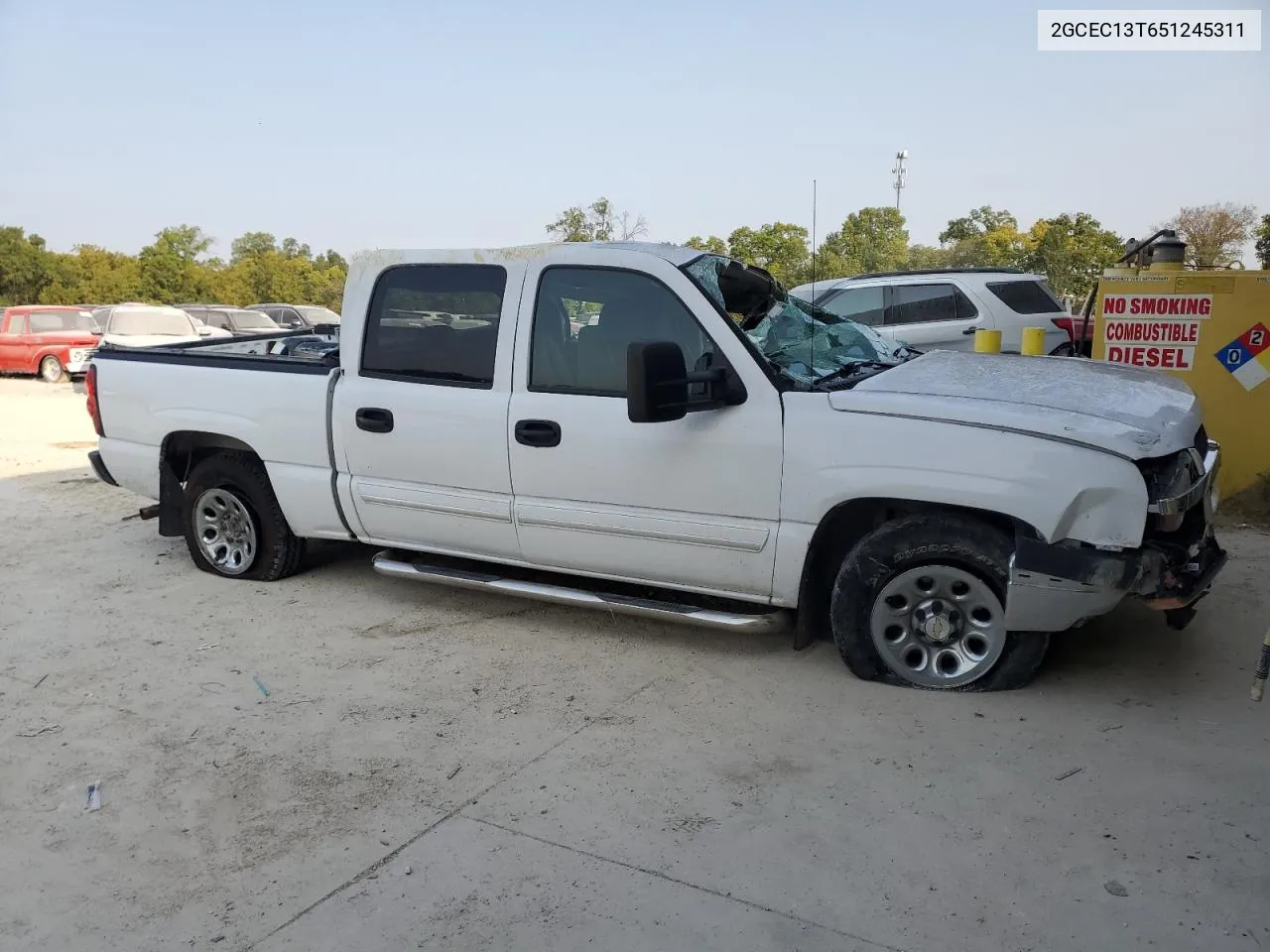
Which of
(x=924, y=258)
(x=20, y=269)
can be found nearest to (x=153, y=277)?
(x=20, y=269)

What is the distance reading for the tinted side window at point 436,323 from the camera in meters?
4.77

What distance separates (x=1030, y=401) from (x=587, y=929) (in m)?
2.55

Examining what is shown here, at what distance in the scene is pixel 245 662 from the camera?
4.64 m

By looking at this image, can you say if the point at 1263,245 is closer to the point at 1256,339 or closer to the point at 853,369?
the point at 1256,339

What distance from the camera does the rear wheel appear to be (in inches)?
815

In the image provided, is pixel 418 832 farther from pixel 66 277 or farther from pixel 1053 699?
pixel 66 277

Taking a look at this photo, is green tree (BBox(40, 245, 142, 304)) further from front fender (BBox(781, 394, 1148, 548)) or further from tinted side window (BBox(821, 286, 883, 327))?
front fender (BBox(781, 394, 1148, 548))

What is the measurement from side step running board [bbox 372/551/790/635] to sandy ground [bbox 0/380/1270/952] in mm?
246

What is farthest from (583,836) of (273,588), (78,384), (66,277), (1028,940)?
(66,277)

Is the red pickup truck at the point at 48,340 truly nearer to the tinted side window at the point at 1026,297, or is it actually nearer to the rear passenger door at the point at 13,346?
the rear passenger door at the point at 13,346

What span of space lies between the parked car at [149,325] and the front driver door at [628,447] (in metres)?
17.2

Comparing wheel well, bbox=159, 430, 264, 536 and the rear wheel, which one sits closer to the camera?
wheel well, bbox=159, 430, 264, 536

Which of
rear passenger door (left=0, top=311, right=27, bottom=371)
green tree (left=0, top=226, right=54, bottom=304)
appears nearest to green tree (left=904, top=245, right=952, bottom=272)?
rear passenger door (left=0, top=311, right=27, bottom=371)

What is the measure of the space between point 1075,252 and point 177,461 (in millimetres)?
29900
